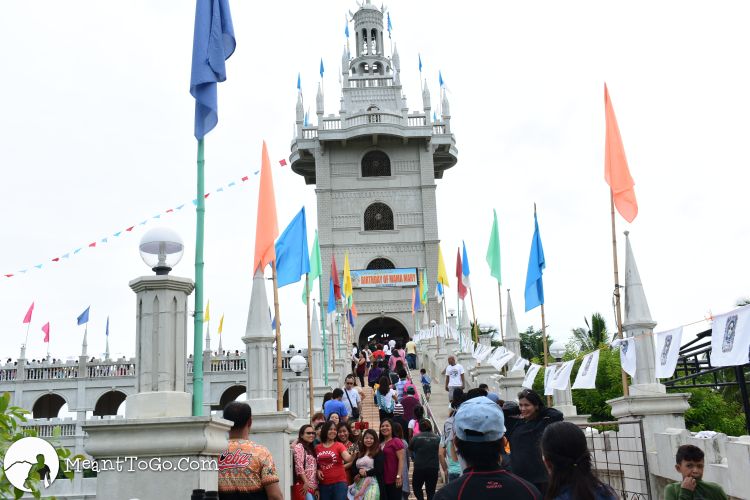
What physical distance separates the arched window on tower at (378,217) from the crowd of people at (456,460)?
32318 millimetres

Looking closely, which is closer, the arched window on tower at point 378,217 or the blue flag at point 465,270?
the blue flag at point 465,270

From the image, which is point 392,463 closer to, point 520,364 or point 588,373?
point 588,373

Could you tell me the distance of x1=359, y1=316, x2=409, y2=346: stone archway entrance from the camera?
4375 centimetres

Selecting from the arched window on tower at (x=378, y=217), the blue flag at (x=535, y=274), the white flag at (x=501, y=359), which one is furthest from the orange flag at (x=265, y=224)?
the arched window on tower at (x=378, y=217)

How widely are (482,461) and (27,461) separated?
3333 millimetres

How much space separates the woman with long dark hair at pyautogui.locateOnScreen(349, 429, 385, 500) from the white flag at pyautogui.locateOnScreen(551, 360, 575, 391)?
326 centimetres

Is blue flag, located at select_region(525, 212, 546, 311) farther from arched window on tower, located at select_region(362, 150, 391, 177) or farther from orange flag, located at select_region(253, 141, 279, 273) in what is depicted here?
arched window on tower, located at select_region(362, 150, 391, 177)

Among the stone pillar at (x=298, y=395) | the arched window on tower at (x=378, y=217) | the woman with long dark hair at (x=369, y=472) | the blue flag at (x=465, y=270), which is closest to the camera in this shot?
the woman with long dark hair at (x=369, y=472)

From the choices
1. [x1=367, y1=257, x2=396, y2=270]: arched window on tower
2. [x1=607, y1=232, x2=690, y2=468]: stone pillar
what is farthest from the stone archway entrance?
[x1=607, y1=232, x2=690, y2=468]: stone pillar

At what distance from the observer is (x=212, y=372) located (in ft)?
116

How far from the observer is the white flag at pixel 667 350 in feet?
26.5

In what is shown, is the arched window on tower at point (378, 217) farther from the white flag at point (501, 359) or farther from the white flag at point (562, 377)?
the white flag at point (562, 377)

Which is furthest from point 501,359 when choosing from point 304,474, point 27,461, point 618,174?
point 27,461

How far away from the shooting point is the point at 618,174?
39.2 feet
